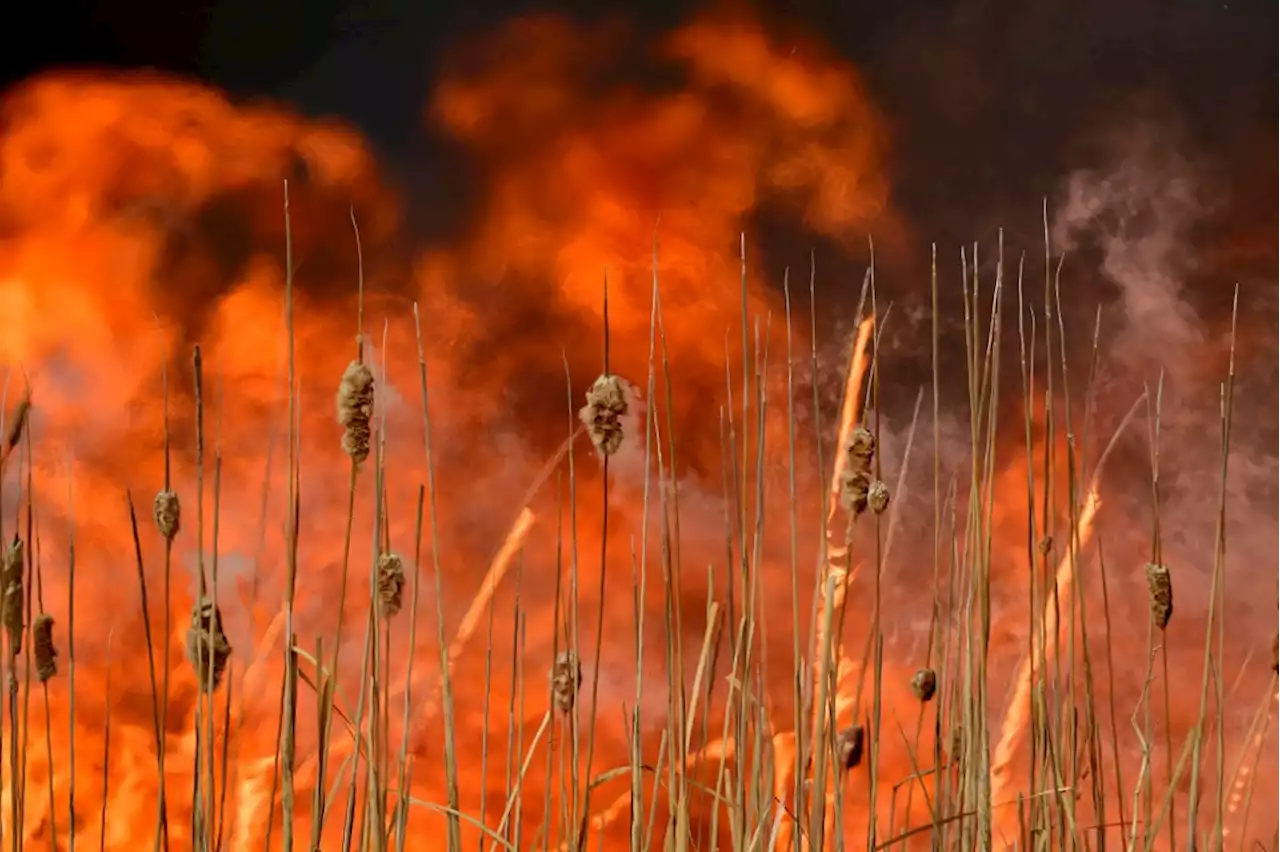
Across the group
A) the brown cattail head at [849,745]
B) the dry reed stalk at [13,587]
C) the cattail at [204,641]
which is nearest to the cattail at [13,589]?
the dry reed stalk at [13,587]

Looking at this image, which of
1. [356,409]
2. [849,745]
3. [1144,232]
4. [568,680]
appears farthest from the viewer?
[1144,232]

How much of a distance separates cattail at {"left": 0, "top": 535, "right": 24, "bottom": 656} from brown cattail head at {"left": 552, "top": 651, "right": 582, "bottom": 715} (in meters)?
0.36

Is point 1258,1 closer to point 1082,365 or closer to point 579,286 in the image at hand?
point 1082,365

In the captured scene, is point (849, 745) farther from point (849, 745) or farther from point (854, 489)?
point (854, 489)

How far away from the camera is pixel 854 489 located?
802mm

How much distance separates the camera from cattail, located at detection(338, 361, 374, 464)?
2.36 feet

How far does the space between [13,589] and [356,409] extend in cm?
25

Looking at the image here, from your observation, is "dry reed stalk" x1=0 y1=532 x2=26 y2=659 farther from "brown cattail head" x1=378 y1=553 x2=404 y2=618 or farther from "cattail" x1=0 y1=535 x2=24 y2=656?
"brown cattail head" x1=378 y1=553 x2=404 y2=618

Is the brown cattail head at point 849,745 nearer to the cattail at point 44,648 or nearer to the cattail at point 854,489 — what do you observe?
the cattail at point 854,489

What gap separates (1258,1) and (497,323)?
1.52m

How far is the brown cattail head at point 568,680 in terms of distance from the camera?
865 mm

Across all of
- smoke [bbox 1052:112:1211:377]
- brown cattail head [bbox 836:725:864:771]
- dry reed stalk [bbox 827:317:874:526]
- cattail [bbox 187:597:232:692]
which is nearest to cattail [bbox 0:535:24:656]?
cattail [bbox 187:597:232:692]

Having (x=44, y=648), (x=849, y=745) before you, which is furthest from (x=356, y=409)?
(x=849, y=745)

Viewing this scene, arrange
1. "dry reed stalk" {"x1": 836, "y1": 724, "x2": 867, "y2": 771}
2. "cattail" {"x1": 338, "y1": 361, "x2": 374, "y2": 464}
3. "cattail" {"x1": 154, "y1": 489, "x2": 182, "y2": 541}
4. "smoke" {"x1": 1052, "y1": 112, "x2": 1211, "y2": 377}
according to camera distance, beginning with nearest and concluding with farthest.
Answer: "cattail" {"x1": 338, "y1": 361, "x2": 374, "y2": 464} < "cattail" {"x1": 154, "y1": 489, "x2": 182, "y2": 541} < "dry reed stalk" {"x1": 836, "y1": 724, "x2": 867, "y2": 771} < "smoke" {"x1": 1052, "y1": 112, "x2": 1211, "y2": 377}
